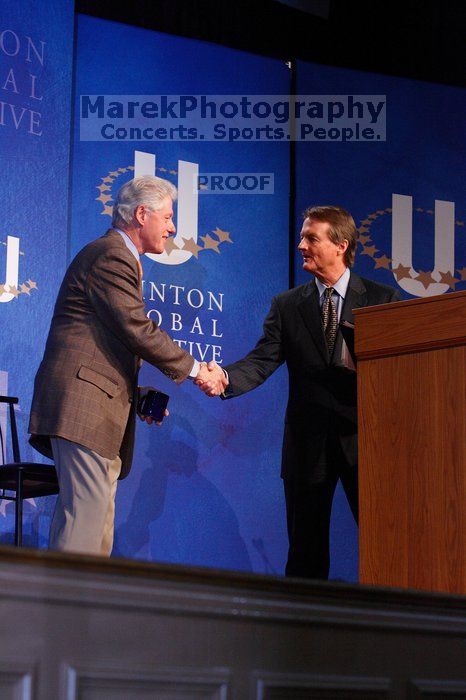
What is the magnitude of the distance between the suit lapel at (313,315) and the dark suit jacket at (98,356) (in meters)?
0.64

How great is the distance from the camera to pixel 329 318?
4.02 m

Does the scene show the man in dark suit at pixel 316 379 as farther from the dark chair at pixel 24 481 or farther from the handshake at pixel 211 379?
the dark chair at pixel 24 481

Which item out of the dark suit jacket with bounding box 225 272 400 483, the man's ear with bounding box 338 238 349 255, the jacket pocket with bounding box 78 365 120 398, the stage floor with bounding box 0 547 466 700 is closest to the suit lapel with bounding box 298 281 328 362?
the dark suit jacket with bounding box 225 272 400 483

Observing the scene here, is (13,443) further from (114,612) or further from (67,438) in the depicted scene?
(114,612)

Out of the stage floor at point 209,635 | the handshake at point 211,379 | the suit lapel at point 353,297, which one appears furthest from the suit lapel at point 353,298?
the stage floor at point 209,635

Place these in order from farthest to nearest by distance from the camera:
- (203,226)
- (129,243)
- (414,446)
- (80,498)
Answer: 1. (203,226)
2. (129,243)
3. (80,498)
4. (414,446)

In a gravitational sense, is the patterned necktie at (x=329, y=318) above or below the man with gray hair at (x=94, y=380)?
above

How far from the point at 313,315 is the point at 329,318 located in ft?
0.21

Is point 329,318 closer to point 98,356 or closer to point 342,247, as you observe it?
point 342,247

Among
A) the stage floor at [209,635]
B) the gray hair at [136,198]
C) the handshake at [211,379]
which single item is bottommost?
the stage floor at [209,635]

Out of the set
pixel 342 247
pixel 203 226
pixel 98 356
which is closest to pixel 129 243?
pixel 98 356

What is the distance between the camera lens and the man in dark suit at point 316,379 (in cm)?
381

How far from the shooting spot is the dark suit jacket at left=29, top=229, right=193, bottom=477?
10.7ft

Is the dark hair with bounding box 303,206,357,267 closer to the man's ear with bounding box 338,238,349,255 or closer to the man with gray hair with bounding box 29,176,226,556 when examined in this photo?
the man's ear with bounding box 338,238,349,255
